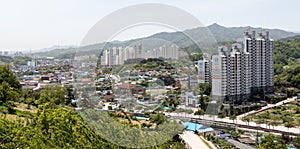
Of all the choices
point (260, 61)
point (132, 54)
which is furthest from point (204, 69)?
point (260, 61)

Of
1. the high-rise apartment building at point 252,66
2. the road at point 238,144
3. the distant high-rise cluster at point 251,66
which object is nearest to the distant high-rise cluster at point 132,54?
the road at point 238,144

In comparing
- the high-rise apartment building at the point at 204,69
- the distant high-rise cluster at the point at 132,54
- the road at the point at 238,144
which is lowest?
the road at the point at 238,144

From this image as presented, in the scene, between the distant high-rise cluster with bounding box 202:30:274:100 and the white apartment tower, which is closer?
Result: the distant high-rise cluster with bounding box 202:30:274:100

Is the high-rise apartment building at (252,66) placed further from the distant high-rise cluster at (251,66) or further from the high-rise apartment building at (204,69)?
the high-rise apartment building at (204,69)

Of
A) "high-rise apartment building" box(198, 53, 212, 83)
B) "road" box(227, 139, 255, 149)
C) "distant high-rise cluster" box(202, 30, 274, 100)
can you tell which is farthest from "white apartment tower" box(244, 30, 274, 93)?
"high-rise apartment building" box(198, 53, 212, 83)

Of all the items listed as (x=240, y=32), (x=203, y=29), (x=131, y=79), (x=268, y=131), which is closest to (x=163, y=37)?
(x=203, y=29)

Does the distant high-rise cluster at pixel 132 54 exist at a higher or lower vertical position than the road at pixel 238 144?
higher

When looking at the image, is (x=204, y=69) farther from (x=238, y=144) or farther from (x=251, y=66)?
(x=251, y=66)

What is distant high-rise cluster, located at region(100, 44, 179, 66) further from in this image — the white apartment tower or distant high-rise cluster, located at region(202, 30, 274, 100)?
the white apartment tower
